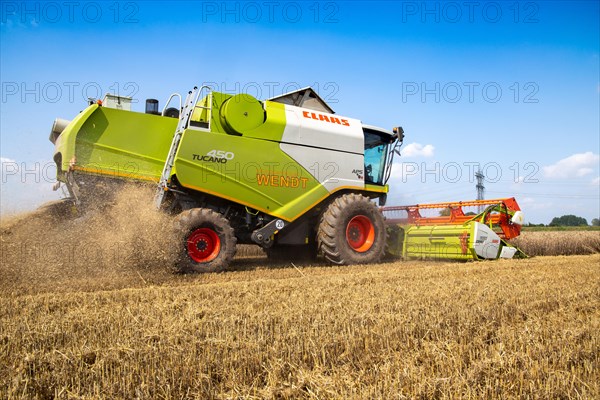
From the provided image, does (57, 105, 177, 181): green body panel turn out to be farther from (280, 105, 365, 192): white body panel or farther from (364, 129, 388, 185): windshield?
(364, 129, 388, 185): windshield

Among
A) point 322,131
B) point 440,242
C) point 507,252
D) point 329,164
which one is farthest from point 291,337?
point 507,252

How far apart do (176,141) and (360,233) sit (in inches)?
145

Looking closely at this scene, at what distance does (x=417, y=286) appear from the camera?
16.8ft

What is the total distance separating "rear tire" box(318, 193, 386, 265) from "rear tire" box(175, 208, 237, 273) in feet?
5.91

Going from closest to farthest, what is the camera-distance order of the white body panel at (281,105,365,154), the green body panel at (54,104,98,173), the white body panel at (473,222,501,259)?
the green body panel at (54,104,98,173) → the white body panel at (281,105,365,154) → the white body panel at (473,222,501,259)

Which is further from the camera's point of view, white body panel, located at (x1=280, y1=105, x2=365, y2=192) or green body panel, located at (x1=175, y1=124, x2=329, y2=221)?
white body panel, located at (x1=280, y1=105, x2=365, y2=192)

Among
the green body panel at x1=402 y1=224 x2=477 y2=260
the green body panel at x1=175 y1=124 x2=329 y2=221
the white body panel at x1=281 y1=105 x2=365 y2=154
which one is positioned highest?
the white body panel at x1=281 y1=105 x2=365 y2=154

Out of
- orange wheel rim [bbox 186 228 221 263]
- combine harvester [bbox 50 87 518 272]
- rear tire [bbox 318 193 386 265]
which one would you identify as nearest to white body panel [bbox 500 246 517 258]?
combine harvester [bbox 50 87 518 272]

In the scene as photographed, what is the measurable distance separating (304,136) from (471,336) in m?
5.01

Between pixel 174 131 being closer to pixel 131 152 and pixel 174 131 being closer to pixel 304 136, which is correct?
pixel 131 152

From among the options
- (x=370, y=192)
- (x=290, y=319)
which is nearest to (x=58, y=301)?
(x=290, y=319)

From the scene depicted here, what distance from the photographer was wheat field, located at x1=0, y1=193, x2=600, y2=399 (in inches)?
91.4

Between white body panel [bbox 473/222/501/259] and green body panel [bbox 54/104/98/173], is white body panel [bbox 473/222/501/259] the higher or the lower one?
the lower one

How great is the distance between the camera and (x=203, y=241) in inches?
258
